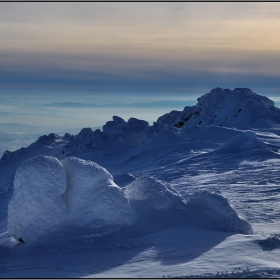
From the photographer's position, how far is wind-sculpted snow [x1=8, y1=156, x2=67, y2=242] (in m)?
9.21

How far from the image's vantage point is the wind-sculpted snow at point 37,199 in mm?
9211

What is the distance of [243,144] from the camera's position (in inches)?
826

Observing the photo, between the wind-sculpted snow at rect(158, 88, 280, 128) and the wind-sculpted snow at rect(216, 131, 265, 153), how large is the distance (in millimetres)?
6852

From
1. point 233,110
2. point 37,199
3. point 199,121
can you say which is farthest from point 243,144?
point 37,199

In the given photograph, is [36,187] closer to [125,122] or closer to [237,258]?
[237,258]

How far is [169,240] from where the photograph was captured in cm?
859

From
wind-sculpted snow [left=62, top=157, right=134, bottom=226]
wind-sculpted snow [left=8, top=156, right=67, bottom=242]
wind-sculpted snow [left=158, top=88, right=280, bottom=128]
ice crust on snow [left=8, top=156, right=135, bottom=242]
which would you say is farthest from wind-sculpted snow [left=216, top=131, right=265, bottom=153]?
wind-sculpted snow [left=8, top=156, right=67, bottom=242]

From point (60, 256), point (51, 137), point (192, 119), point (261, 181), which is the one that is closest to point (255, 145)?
point (261, 181)

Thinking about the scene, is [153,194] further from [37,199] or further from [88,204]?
[37,199]

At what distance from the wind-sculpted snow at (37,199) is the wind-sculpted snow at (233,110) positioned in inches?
791

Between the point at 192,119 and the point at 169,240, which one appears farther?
the point at 192,119

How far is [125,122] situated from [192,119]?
4975mm

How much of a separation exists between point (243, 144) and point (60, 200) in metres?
13.3

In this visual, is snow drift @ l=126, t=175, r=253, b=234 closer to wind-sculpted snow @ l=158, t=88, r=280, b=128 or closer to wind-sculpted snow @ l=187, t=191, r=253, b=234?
wind-sculpted snow @ l=187, t=191, r=253, b=234
